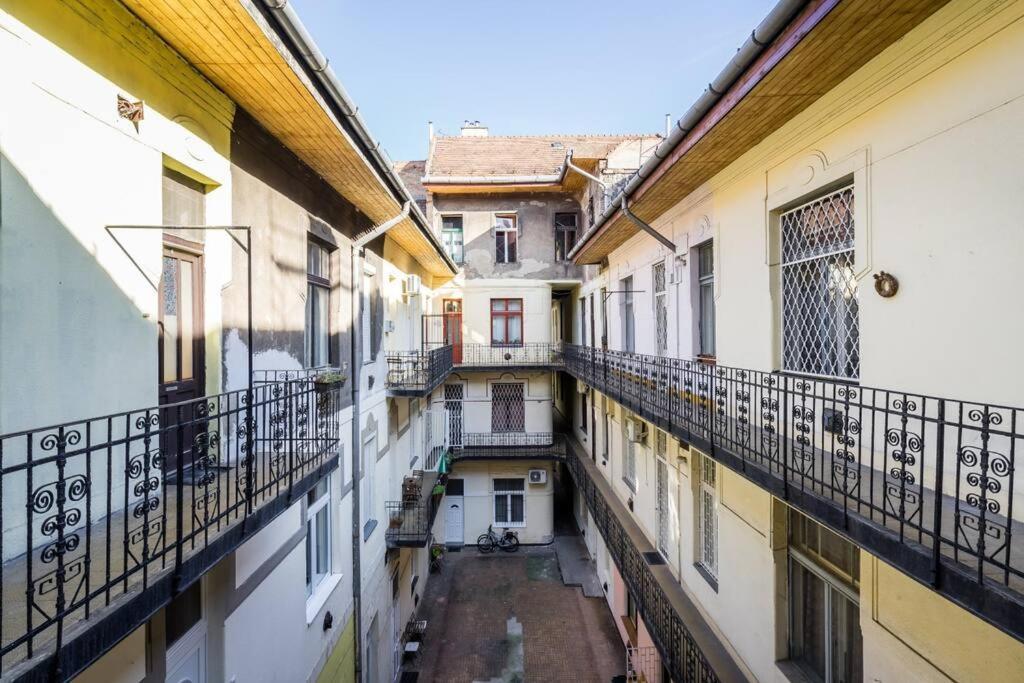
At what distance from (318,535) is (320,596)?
30.3 inches

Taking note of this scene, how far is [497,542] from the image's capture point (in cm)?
1636

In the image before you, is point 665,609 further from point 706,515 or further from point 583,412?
point 583,412

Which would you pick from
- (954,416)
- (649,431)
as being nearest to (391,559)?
(649,431)

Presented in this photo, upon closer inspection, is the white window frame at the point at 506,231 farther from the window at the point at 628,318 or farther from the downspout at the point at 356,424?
the downspout at the point at 356,424

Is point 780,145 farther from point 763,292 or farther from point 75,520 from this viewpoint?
point 75,520

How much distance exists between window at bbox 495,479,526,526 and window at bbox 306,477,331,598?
10541 mm

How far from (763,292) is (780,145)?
148 centimetres

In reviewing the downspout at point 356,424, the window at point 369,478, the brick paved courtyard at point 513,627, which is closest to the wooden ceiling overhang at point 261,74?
the downspout at point 356,424

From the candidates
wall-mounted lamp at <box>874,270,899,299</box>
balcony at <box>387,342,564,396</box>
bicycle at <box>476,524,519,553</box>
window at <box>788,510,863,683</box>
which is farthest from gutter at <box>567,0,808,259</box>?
bicycle at <box>476,524,519,553</box>

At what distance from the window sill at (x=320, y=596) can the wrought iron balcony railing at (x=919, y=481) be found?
5.10 metres

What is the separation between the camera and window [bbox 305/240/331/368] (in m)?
6.52

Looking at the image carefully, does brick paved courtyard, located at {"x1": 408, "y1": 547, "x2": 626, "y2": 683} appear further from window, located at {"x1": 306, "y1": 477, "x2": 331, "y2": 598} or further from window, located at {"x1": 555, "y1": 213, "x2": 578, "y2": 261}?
window, located at {"x1": 555, "y1": 213, "x2": 578, "y2": 261}

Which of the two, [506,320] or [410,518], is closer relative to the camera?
[410,518]

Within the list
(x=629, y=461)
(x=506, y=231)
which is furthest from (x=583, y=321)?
(x=629, y=461)
